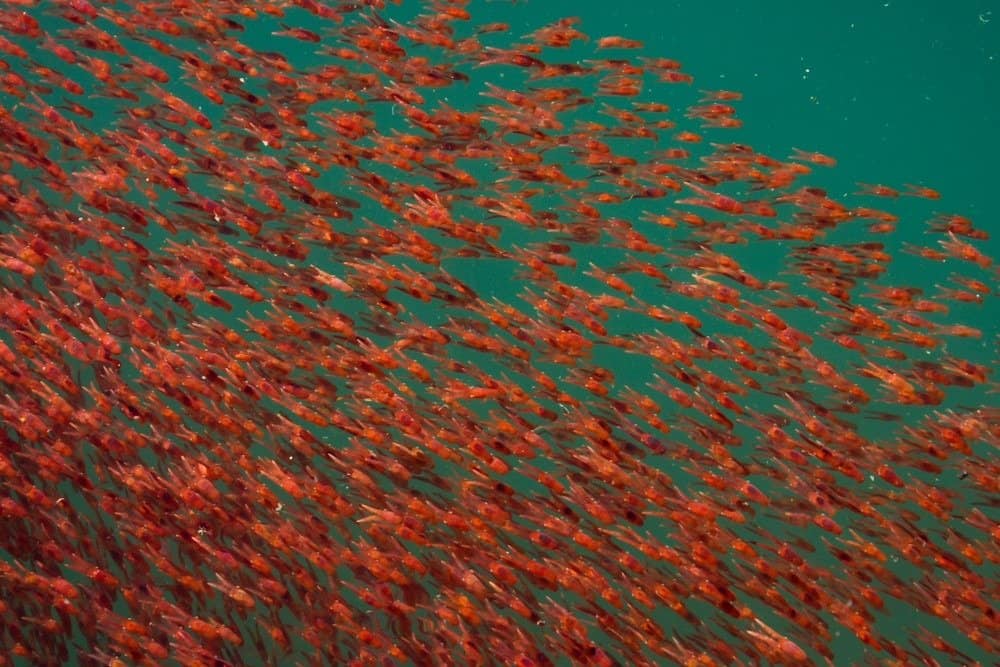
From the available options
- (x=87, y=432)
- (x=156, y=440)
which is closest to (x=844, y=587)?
(x=156, y=440)

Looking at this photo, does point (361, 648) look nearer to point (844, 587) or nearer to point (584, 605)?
point (584, 605)

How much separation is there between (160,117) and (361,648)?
350 centimetres

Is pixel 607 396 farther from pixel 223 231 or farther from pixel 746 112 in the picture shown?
pixel 746 112

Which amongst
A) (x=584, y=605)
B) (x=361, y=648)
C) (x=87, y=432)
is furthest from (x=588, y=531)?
(x=87, y=432)

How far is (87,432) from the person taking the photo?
4.78 meters

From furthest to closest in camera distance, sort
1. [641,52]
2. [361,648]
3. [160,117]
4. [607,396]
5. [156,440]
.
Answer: [641,52] < [160,117] < [607,396] < [156,440] < [361,648]

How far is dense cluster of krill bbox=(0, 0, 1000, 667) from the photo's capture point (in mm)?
4699

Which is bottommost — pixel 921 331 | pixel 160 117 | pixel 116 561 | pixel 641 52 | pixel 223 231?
pixel 116 561

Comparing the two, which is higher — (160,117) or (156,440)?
(160,117)

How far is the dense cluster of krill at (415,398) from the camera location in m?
4.70

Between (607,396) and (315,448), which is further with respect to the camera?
(607,396)

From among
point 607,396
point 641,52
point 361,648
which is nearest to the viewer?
point 361,648

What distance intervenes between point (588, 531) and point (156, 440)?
2.36m

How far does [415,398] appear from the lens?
17.4 ft
